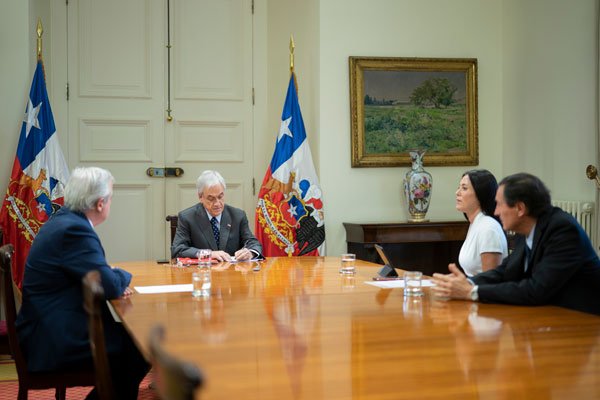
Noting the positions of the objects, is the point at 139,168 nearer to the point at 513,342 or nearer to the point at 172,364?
the point at 513,342

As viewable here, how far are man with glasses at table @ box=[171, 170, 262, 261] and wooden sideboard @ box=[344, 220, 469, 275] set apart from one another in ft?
4.35

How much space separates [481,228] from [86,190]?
1898 mm

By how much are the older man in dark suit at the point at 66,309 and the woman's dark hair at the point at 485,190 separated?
1850 mm

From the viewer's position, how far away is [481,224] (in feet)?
12.8

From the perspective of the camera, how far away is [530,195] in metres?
3.17

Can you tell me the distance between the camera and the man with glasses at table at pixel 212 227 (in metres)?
5.25

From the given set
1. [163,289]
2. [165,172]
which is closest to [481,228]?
[163,289]

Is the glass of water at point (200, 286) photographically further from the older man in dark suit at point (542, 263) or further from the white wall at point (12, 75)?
the white wall at point (12, 75)

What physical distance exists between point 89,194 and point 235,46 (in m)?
4.28

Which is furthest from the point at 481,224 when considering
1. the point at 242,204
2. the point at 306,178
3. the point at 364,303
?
the point at 242,204

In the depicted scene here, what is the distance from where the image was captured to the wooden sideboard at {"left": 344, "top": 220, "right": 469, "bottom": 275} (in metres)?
6.34

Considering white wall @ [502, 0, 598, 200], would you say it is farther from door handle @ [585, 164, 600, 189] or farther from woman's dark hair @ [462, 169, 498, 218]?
woman's dark hair @ [462, 169, 498, 218]

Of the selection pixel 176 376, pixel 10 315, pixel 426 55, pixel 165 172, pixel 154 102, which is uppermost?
pixel 426 55

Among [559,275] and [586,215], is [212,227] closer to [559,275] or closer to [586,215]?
[586,215]
